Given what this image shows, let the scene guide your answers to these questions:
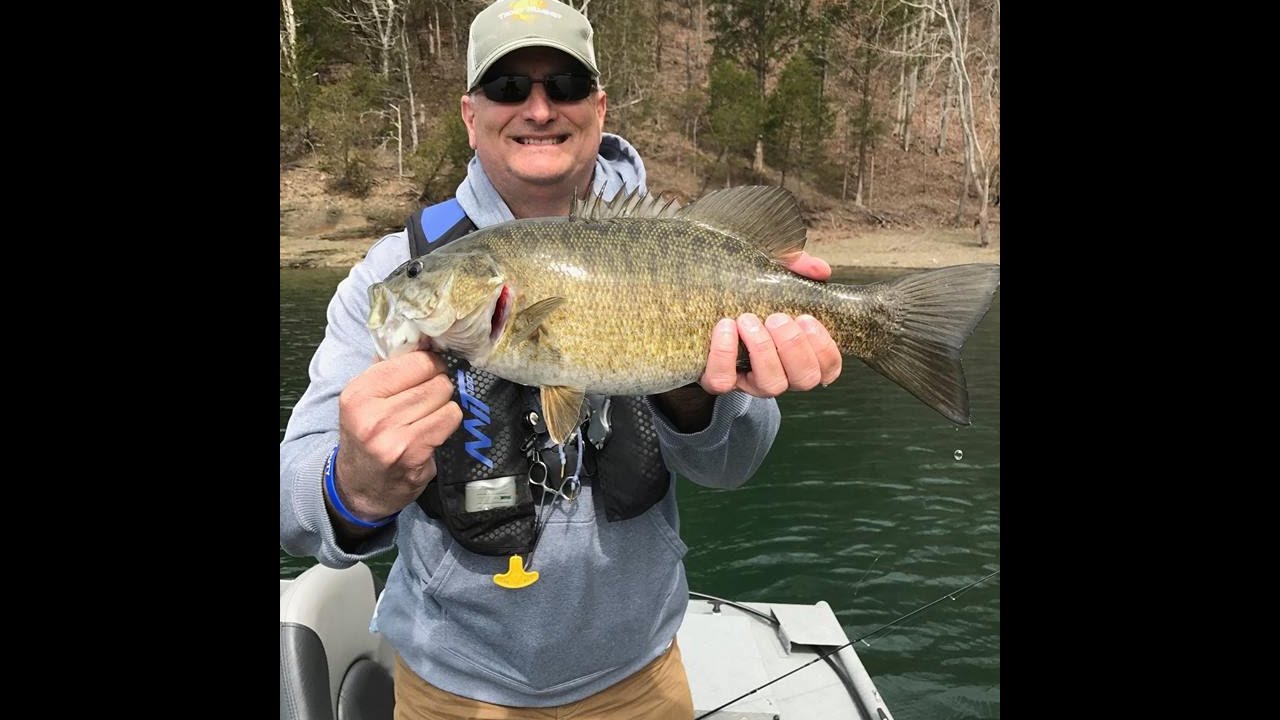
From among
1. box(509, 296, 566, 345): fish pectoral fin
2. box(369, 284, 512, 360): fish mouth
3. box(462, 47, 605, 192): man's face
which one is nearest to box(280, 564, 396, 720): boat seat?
box(369, 284, 512, 360): fish mouth

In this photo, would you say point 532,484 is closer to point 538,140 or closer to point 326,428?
point 326,428

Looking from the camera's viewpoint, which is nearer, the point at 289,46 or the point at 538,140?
the point at 538,140

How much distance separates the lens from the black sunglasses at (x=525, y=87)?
2.42 meters

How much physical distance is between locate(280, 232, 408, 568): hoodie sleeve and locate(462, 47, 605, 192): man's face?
0.42m

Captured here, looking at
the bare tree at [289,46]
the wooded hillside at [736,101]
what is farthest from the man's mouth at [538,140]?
the bare tree at [289,46]

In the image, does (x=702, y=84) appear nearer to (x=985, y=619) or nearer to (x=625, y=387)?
(x=985, y=619)

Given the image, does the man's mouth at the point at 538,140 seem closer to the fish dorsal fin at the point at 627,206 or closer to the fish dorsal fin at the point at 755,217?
the fish dorsal fin at the point at 627,206

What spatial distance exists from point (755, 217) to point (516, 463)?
98cm

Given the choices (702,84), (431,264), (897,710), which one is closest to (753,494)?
(897,710)

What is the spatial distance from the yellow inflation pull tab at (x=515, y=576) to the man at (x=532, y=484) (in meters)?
0.02

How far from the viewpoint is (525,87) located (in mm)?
2420

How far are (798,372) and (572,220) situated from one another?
2.31 feet

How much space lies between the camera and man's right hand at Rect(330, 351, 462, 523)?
1.75m

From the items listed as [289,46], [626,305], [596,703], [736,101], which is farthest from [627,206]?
[289,46]
